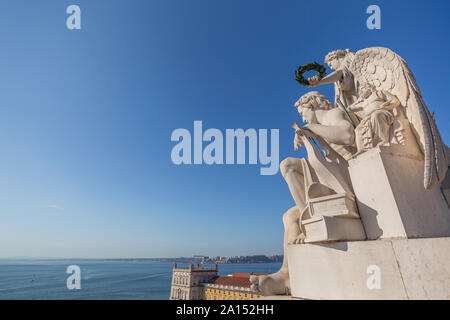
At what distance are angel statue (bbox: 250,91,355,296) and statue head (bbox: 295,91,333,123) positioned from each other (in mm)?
173

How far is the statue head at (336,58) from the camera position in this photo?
5.23 m

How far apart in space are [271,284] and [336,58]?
5.02m

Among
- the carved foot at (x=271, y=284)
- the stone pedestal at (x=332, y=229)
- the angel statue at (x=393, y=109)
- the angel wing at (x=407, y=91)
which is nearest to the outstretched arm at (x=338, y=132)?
the angel statue at (x=393, y=109)

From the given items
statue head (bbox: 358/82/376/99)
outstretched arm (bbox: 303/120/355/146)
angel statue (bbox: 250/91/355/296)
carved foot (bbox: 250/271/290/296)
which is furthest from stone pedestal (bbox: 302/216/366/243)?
statue head (bbox: 358/82/376/99)

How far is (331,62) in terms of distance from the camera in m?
5.34

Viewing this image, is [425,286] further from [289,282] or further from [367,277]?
[289,282]

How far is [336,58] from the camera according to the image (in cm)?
532

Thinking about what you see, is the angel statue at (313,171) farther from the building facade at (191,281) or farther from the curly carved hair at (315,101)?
the building facade at (191,281)

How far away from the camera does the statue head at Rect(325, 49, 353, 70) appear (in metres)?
5.23

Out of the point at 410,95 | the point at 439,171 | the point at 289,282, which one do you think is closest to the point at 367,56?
the point at 410,95

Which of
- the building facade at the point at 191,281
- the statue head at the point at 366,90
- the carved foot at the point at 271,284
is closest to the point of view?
the carved foot at the point at 271,284

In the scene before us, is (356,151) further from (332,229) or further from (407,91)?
(332,229)

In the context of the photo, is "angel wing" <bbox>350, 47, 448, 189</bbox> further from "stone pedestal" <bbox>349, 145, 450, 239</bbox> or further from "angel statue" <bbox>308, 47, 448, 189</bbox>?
"stone pedestal" <bbox>349, 145, 450, 239</bbox>
